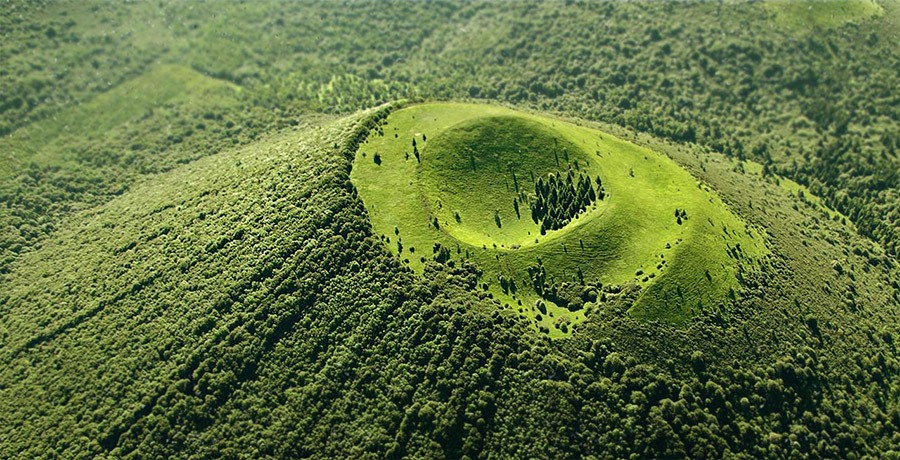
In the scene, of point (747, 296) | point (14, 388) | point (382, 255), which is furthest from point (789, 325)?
point (14, 388)

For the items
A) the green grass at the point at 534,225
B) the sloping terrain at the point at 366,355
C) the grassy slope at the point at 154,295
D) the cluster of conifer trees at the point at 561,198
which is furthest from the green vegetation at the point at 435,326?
the cluster of conifer trees at the point at 561,198

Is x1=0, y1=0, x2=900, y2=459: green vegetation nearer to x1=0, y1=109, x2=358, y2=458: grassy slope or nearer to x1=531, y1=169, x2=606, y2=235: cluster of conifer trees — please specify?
x1=0, y1=109, x2=358, y2=458: grassy slope

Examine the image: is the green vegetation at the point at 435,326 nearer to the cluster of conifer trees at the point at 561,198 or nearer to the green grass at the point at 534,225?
the green grass at the point at 534,225

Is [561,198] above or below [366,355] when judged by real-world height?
above

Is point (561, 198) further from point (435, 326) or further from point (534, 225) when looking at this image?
point (435, 326)

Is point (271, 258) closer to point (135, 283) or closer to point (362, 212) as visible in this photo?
point (362, 212)

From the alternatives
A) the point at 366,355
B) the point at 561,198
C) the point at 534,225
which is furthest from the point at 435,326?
the point at 561,198

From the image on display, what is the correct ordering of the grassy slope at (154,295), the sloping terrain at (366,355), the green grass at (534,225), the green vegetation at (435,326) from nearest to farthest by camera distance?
the sloping terrain at (366,355)
the green vegetation at (435,326)
the green grass at (534,225)
the grassy slope at (154,295)
